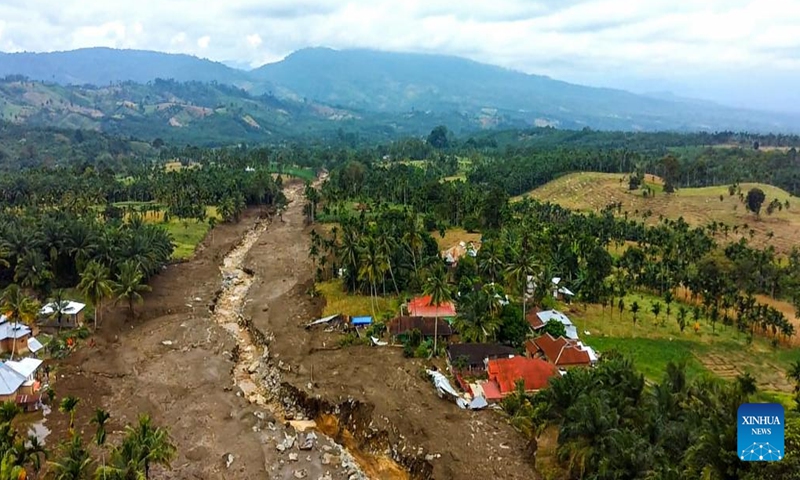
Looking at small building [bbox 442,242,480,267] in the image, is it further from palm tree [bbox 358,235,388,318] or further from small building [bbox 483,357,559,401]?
small building [bbox 483,357,559,401]

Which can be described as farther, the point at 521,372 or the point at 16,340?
the point at 16,340

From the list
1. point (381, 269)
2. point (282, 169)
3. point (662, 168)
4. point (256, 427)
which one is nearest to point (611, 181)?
point (662, 168)

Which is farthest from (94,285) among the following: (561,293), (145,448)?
(561,293)

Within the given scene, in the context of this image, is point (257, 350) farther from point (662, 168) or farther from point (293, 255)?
point (662, 168)

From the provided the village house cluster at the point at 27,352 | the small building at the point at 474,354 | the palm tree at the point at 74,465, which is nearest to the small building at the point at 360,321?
the small building at the point at 474,354

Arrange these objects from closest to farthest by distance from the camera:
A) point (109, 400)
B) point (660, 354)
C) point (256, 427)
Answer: point (256, 427) < point (109, 400) < point (660, 354)

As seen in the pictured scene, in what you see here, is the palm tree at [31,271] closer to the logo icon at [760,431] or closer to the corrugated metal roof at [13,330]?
the corrugated metal roof at [13,330]

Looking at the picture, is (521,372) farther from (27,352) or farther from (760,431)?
(27,352)
